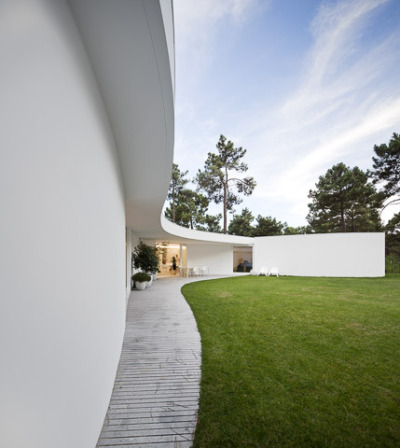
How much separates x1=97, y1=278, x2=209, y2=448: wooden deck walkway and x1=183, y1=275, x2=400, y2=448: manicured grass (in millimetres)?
212

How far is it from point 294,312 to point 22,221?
25.3ft

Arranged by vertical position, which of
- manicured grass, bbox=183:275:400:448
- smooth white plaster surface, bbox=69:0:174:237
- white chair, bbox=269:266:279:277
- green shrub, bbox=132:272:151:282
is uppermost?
smooth white plaster surface, bbox=69:0:174:237

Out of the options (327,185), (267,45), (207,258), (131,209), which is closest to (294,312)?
(131,209)

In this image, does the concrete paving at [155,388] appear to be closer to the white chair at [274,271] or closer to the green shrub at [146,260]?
the green shrub at [146,260]


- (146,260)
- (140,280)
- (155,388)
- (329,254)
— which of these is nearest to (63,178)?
(155,388)

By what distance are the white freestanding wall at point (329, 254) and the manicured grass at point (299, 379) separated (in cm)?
1070

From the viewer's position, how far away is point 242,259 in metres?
21.2

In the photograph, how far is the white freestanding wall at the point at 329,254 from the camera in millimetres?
16312

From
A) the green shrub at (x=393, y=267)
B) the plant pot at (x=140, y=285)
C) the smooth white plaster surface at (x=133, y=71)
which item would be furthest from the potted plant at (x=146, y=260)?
the green shrub at (x=393, y=267)

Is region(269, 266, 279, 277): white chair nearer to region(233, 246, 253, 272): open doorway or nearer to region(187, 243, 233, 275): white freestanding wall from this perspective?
region(233, 246, 253, 272): open doorway

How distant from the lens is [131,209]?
633cm

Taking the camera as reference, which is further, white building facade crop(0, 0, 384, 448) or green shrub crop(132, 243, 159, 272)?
green shrub crop(132, 243, 159, 272)

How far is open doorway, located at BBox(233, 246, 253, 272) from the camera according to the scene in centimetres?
2073

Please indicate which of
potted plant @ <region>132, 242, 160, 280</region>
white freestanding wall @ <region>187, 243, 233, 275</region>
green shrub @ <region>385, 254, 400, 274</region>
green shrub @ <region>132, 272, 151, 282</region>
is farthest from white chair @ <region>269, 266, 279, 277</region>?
green shrub @ <region>385, 254, 400, 274</region>
